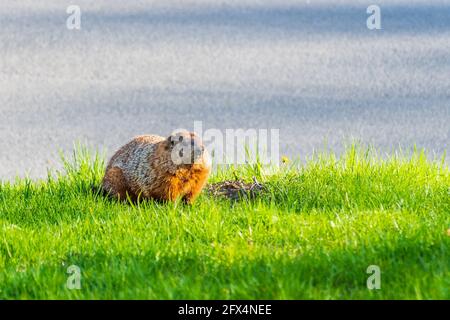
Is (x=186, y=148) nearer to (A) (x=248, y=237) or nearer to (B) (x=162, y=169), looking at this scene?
(B) (x=162, y=169)

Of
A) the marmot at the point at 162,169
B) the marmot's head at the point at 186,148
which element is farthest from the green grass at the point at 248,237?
the marmot's head at the point at 186,148

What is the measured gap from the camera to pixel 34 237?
20.2 ft

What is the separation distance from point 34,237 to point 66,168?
85.5 inches

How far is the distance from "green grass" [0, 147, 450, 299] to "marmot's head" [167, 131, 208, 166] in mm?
456

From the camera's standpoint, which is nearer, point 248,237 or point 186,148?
point 248,237

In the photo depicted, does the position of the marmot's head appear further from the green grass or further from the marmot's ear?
the green grass

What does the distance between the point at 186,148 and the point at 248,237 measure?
1343mm

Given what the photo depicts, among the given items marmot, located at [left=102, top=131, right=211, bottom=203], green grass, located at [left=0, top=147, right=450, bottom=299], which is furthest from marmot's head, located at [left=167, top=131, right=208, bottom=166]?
green grass, located at [left=0, top=147, right=450, bottom=299]

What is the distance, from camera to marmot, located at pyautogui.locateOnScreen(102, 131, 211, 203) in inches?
269

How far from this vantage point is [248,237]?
229 inches

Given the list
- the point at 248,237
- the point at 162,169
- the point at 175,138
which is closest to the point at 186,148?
the point at 175,138

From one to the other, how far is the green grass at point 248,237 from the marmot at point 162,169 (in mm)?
187

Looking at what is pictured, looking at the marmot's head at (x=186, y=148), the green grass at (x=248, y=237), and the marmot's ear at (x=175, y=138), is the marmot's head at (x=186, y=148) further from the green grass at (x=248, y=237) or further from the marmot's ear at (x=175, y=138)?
the green grass at (x=248, y=237)
